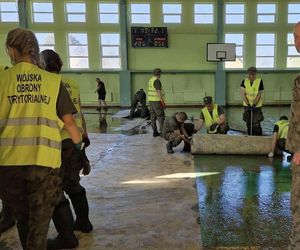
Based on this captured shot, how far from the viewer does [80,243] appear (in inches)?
108

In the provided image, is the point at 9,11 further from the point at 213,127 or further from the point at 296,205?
the point at 296,205

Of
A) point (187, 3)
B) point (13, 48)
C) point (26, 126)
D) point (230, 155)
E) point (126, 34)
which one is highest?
point (187, 3)

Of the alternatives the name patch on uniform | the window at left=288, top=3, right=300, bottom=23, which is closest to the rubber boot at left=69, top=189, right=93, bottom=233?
the name patch on uniform

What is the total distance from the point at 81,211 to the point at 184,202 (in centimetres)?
116

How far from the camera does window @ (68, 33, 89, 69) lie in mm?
17047

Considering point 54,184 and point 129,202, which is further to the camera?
point 129,202

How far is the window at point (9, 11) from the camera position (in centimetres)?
1688

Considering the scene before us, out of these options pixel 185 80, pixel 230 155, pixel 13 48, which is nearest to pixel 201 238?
pixel 13 48

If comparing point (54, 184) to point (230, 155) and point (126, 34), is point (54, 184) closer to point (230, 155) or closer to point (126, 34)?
point (230, 155)

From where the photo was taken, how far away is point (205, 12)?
667 inches

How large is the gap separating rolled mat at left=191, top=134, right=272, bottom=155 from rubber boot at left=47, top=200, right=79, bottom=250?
3.60 m

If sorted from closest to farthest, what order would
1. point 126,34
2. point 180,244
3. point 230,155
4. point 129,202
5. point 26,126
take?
1. point 26,126
2. point 180,244
3. point 129,202
4. point 230,155
5. point 126,34

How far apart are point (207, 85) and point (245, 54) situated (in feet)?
7.50

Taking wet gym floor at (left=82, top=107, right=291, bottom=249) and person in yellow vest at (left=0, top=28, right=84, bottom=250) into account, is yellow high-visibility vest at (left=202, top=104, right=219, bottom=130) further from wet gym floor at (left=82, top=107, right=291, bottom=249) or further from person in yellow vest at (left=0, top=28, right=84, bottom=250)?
person in yellow vest at (left=0, top=28, right=84, bottom=250)
